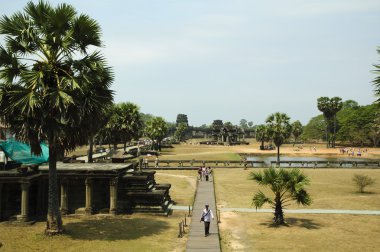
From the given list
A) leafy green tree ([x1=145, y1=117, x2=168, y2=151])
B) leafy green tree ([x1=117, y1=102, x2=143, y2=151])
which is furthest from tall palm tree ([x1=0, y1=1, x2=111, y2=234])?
leafy green tree ([x1=145, y1=117, x2=168, y2=151])

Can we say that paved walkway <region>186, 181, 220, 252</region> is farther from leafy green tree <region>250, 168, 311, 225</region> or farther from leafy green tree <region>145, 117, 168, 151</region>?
leafy green tree <region>145, 117, 168, 151</region>

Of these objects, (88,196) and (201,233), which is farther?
(88,196)

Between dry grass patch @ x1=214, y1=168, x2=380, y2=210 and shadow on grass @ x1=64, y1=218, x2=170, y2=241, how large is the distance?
7363mm

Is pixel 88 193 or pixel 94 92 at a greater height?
pixel 94 92

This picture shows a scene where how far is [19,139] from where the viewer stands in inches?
673

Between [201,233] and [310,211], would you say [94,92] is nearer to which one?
[201,233]

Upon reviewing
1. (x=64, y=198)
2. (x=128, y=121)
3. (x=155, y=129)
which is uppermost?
(x=128, y=121)

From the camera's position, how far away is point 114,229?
19.4 meters

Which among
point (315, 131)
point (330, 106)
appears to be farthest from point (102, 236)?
point (315, 131)

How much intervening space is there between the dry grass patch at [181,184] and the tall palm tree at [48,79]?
466 inches

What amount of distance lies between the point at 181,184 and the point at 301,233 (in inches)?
730

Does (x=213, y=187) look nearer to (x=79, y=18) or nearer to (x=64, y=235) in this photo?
(x=64, y=235)

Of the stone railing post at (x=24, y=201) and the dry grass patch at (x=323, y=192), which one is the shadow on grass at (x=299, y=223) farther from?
the stone railing post at (x=24, y=201)

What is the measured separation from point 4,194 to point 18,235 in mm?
4569
